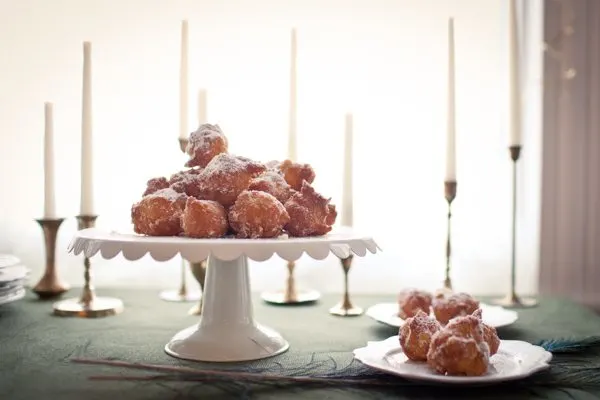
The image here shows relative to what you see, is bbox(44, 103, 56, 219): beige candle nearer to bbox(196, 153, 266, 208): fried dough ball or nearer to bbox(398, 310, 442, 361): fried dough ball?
bbox(196, 153, 266, 208): fried dough ball

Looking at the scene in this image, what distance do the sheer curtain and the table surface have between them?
1.00 feet

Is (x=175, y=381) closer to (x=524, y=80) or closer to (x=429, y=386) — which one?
(x=429, y=386)

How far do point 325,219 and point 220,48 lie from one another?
3.22ft

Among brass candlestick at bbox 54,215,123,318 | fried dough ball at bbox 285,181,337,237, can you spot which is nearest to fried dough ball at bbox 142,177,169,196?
fried dough ball at bbox 285,181,337,237

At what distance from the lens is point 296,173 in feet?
4.16

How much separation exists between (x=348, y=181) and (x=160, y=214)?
610 millimetres

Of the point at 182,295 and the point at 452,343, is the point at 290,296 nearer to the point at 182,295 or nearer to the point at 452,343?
the point at 182,295

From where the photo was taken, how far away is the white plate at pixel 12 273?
148cm

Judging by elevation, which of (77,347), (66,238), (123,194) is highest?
(123,194)

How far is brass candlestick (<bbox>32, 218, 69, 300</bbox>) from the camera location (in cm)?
166

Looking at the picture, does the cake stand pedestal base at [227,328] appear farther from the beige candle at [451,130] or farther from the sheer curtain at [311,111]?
the sheer curtain at [311,111]

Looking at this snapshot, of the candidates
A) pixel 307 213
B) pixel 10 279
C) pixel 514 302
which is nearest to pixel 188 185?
pixel 307 213

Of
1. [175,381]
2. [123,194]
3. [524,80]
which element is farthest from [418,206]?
[175,381]

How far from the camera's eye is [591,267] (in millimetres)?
1936
